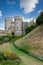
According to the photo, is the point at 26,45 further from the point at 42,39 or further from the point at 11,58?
the point at 11,58

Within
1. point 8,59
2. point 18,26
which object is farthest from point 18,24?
point 8,59

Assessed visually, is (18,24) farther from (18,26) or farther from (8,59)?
(8,59)

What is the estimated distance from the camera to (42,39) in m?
22.9

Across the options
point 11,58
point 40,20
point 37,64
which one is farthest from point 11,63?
point 40,20

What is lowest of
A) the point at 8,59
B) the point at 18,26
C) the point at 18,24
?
the point at 8,59

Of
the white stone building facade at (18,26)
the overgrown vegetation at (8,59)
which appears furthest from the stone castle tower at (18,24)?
the overgrown vegetation at (8,59)

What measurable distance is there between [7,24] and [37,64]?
60.4 m

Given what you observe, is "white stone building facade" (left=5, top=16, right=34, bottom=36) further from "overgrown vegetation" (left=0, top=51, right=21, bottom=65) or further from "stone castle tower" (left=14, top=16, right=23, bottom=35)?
"overgrown vegetation" (left=0, top=51, right=21, bottom=65)

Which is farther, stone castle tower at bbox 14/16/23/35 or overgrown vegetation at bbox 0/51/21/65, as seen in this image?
stone castle tower at bbox 14/16/23/35

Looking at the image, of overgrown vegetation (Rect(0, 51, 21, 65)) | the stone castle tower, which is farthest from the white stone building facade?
overgrown vegetation (Rect(0, 51, 21, 65))

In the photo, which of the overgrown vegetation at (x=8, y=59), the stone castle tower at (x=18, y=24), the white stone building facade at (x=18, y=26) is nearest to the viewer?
the overgrown vegetation at (x=8, y=59)

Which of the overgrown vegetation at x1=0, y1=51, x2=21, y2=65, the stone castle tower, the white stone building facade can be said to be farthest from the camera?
the stone castle tower

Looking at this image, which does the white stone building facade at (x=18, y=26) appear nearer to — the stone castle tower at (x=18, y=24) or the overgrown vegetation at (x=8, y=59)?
the stone castle tower at (x=18, y=24)

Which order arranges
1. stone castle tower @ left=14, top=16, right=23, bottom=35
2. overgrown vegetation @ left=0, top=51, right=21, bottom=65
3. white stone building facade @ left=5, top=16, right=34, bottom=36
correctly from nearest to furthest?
overgrown vegetation @ left=0, top=51, right=21, bottom=65, white stone building facade @ left=5, top=16, right=34, bottom=36, stone castle tower @ left=14, top=16, right=23, bottom=35
